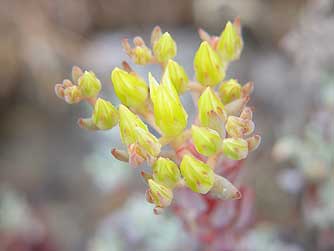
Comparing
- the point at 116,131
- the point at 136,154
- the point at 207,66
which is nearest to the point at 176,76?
the point at 207,66

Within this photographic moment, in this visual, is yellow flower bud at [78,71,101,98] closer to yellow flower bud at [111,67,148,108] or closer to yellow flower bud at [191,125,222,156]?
yellow flower bud at [111,67,148,108]

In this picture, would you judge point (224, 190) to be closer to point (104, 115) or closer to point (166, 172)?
point (166, 172)

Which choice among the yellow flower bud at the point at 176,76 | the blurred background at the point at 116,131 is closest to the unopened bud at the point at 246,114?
the yellow flower bud at the point at 176,76

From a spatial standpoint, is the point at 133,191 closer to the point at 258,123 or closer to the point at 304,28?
the point at 258,123

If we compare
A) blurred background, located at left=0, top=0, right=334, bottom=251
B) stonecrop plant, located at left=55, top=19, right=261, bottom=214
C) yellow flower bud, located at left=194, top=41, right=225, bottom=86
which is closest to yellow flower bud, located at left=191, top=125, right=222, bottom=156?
stonecrop plant, located at left=55, top=19, right=261, bottom=214

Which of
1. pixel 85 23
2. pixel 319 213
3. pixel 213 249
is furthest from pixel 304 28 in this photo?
pixel 85 23

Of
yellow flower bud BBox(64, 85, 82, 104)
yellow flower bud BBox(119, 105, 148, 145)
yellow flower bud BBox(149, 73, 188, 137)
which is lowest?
yellow flower bud BBox(119, 105, 148, 145)
